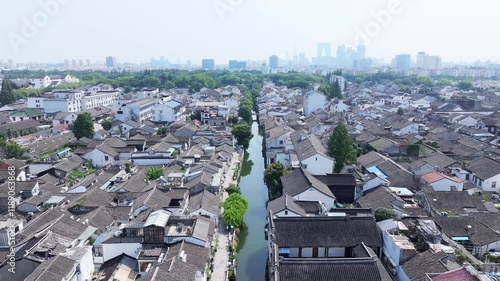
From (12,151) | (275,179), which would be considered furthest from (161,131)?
(275,179)

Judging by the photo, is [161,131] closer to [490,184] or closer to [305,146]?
[305,146]

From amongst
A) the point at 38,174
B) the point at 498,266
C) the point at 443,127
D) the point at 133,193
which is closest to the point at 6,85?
the point at 38,174

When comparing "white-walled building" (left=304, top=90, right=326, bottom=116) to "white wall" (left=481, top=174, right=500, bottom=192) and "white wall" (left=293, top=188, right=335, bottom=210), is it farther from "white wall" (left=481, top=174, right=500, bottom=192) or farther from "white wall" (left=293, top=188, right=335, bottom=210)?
"white wall" (left=293, top=188, right=335, bottom=210)

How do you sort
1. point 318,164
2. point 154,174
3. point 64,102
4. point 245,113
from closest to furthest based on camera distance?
point 154,174 → point 318,164 → point 245,113 → point 64,102

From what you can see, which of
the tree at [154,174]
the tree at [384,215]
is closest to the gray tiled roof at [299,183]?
the tree at [384,215]

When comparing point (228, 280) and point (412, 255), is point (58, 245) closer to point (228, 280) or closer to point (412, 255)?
point (228, 280)

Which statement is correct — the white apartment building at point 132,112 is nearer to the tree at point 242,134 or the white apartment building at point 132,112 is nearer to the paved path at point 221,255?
the tree at point 242,134

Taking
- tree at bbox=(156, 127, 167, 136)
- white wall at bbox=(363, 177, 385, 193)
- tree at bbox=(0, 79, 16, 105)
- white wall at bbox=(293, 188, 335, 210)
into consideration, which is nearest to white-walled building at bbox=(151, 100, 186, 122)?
tree at bbox=(156, 127, 167, 136)
